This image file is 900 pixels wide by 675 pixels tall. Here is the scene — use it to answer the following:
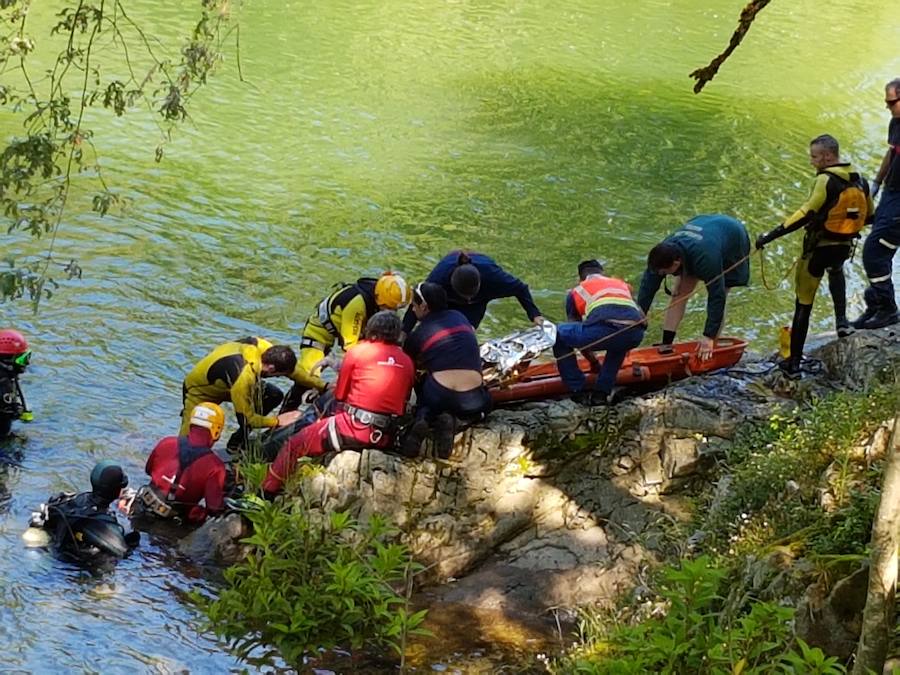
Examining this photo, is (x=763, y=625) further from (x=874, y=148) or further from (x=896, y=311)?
(x=874, y=148)

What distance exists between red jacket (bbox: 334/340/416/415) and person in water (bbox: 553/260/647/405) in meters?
1.27

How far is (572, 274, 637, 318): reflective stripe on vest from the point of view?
887cm

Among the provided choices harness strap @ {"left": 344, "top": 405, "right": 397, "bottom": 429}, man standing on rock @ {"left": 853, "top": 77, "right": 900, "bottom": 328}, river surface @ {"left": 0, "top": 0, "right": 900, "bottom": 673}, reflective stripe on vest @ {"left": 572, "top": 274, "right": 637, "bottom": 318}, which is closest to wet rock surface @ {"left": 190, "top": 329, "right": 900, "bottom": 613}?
harness strap @ {"left": 344, "top": 405, "right": 397, "bottom": 429}

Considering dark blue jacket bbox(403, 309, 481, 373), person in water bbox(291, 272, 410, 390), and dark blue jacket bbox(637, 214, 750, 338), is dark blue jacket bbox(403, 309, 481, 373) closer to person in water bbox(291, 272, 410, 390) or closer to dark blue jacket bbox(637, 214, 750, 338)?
person in water bbox(291, 272, 410, 390)

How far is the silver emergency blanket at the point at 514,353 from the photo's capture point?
9.03 m

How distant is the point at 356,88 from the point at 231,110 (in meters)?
2.75

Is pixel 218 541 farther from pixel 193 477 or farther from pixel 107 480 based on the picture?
pixel 107 480

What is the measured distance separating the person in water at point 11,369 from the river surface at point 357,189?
41 cm

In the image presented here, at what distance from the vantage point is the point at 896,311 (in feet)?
33.0

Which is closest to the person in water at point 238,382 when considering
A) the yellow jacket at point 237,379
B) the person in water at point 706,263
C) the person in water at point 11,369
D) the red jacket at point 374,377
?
the yellow jacket at point 237,379

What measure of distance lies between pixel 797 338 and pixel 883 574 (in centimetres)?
490

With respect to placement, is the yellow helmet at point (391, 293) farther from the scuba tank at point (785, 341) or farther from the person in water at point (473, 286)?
the scuba tank at point (785, 341)

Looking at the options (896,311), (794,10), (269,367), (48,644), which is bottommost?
(48,644)

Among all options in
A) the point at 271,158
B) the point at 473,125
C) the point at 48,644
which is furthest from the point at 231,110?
the point at 48,644
